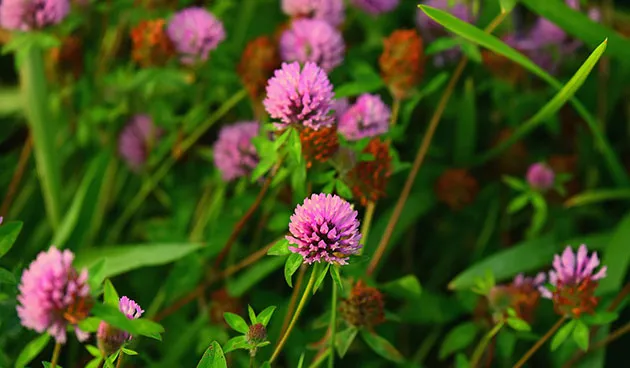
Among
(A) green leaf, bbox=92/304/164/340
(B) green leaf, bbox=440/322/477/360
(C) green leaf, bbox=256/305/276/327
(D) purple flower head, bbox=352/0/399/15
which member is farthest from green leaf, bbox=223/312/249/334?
(D) purple flower head, bbox=352/0/399/15

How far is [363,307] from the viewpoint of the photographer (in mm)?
793

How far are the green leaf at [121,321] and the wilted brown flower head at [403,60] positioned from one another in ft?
1.70

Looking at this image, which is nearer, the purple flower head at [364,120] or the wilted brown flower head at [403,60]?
the purple flower head at [364,120]

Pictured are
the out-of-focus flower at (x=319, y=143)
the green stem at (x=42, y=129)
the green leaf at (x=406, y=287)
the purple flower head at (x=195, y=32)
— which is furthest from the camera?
the green stem at (x=42, y=129)

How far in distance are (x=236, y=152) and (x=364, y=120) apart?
0.20 metres

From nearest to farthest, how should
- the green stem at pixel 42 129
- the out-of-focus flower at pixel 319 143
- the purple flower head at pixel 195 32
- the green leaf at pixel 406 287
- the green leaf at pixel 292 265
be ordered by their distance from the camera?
the green leaf at pixel 292 265, the out-of-focus flower at pixel 319 143, the green leaf at pixel 406 287, the purple flower head at pixel 195 32, the green stem at pixel 42 129

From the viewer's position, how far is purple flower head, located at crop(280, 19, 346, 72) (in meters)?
0.93

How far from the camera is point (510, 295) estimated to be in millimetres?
868

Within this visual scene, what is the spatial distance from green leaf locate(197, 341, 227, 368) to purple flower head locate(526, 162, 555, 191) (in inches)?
21.1

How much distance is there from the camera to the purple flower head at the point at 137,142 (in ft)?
3.85

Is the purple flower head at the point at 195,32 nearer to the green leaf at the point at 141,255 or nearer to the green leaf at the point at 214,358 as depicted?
the green leaf at the point at 141,255

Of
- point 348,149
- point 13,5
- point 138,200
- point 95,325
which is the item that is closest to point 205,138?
point 138,200

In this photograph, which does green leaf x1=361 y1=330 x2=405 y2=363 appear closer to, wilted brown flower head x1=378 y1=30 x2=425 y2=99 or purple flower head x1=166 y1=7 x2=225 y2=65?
wilted brown flower head x1=378 y1=30 x2=425 y2=99

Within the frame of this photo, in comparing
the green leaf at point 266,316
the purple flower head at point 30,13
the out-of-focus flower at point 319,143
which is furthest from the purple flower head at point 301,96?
the purple flower head at point 30,13
